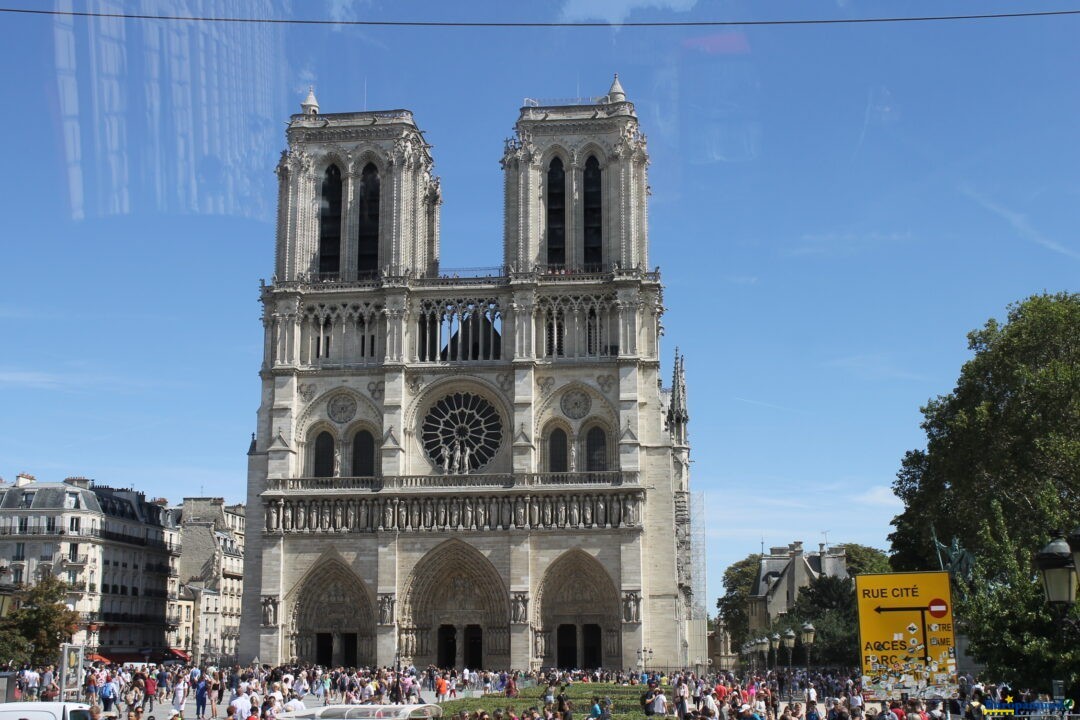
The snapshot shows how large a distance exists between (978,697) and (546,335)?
30334 mm

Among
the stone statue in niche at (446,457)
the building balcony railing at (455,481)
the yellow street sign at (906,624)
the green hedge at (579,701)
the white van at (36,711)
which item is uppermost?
the stone statue in niche at (446,457)

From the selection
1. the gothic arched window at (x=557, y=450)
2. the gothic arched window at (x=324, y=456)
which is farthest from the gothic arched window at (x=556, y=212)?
the gothic arched window at (x=324, y=456)

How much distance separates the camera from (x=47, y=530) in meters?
51.2

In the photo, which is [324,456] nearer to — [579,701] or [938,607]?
[579,701]

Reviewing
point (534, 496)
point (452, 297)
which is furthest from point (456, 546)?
point (452, 297)

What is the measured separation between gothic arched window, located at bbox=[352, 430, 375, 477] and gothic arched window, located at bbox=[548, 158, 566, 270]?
33.7 feet

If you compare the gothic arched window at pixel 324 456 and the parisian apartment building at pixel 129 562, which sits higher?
the gothic arched window at pixel 324 456

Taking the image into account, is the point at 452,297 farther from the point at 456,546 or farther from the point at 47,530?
the point at 47,530

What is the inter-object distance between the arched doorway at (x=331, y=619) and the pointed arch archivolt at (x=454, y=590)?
190cm

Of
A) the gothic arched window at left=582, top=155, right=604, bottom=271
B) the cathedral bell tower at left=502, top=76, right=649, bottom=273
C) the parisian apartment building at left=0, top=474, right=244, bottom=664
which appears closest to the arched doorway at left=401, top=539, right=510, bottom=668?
the parisian apartment building at left=0, top=474, right=244, bottom=664

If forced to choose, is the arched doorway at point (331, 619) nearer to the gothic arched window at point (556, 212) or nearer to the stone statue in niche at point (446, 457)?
the stone statue in niche at point (446, 457)

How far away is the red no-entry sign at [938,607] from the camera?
15.4m

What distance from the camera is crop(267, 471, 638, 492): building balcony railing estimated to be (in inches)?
1866

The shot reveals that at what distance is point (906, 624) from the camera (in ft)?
51.0
